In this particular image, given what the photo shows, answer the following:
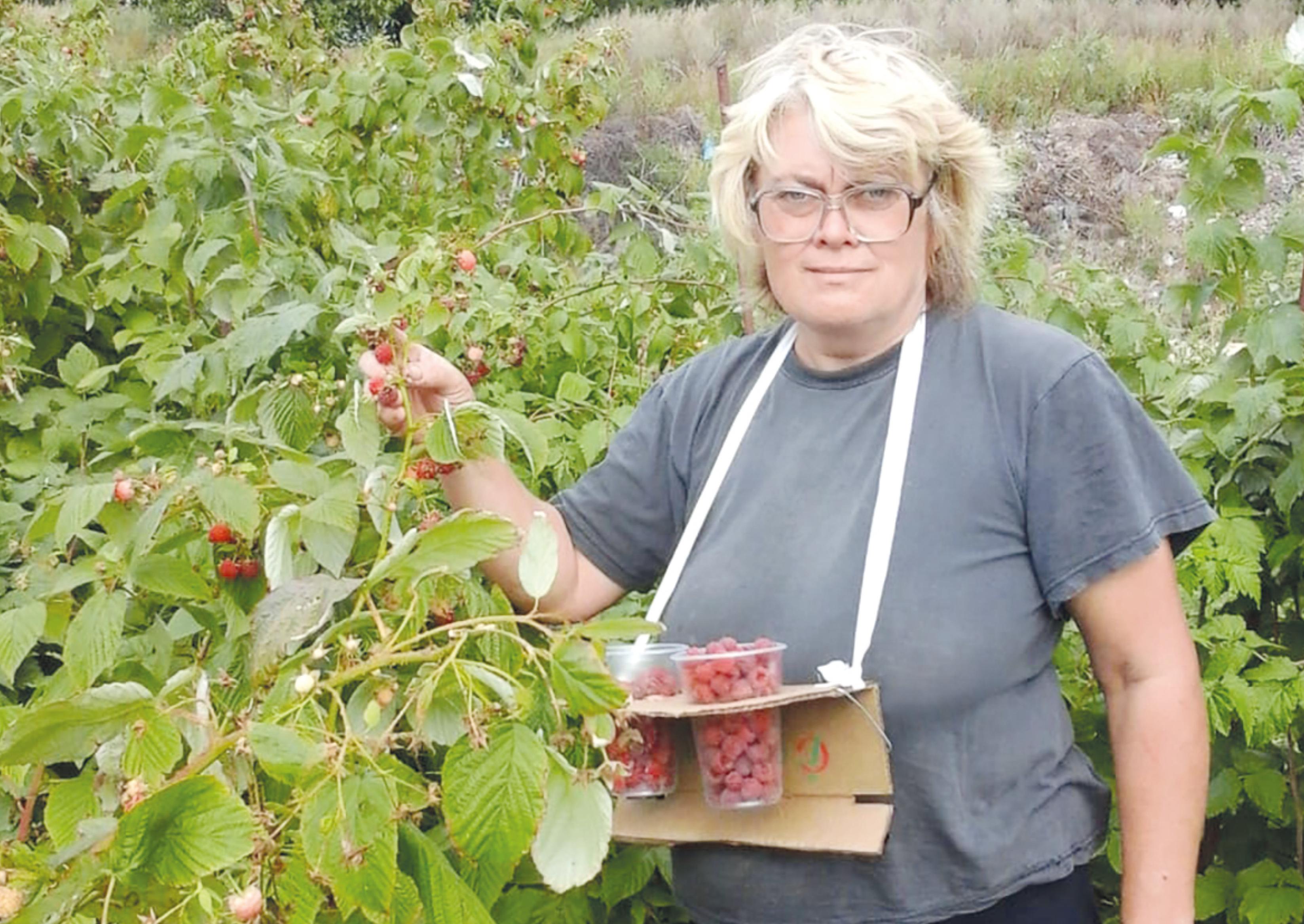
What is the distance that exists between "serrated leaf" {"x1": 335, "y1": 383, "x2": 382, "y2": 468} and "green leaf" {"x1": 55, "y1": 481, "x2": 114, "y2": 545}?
0.22 metres

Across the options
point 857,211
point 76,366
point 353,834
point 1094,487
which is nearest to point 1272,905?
point 1094,487

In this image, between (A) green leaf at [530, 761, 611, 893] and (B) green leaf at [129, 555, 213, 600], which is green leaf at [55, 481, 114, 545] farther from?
(A) green leaf at [530, 761, 611, 893]

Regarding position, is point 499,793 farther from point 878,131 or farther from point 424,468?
point 878,131

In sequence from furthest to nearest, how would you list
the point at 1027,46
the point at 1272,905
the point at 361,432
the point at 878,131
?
the point at 1027,46, the point at 1272,905, the point at 878,131, the point at 361,432

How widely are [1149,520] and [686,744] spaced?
18.6 inches

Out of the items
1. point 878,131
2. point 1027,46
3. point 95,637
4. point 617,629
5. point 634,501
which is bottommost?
point 1027,46

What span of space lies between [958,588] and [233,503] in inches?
26.0

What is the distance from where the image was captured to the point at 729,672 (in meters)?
1.35

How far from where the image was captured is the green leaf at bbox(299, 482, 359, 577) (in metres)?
1.32

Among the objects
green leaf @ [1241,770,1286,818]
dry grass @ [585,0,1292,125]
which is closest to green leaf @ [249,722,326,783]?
green leaf @ [1241,770,1286,818]

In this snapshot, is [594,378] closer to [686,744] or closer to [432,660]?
[686,744]

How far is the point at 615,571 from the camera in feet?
5.99

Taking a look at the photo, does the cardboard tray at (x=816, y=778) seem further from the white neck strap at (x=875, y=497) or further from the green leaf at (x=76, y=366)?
the green leaf at (x=76, y=366)

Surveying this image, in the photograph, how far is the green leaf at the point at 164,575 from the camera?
1.43 meters
